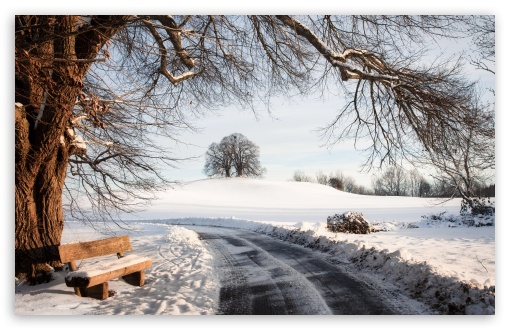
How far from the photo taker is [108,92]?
4613mm

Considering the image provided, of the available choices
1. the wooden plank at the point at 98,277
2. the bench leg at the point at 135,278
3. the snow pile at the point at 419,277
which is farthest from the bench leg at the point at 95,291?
the snow pile at the point at 419,277

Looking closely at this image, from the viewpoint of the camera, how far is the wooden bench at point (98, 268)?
144 inches

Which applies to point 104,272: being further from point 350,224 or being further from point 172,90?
point 350,224

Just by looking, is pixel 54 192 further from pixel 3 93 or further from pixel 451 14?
→ pixel 451 14

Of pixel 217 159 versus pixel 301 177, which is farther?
pixel 301 177

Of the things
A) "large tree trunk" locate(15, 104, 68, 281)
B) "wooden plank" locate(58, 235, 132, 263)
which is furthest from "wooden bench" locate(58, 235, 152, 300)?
"large tree trunk" locate(15, 104, 68, 281)

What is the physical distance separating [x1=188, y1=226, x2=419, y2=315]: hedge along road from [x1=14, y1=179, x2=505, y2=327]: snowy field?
209 mm

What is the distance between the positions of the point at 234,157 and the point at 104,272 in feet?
7.63

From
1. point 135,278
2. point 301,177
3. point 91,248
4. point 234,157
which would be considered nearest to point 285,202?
point 301,177

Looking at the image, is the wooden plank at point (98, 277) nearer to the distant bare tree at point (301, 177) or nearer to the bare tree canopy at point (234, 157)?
the bare tree canopy at point (234, 157)

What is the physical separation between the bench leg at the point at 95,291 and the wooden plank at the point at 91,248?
42 cm

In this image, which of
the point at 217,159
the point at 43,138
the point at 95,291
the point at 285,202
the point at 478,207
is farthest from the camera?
the point at 285,202

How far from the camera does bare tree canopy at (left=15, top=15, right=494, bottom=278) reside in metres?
4.20

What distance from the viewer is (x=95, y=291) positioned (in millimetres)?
3885
